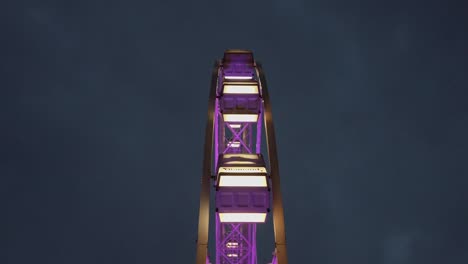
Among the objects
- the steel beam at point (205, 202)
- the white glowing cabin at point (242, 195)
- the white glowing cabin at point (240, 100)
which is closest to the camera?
the steel beam at point (205, 202)

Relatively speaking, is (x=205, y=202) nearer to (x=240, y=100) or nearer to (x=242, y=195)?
Answer: (x=242, y=195)

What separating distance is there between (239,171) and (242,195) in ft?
2.23

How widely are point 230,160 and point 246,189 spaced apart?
165 cm

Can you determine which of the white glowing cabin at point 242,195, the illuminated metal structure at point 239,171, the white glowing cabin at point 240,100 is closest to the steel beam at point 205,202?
the illuminated metal structure at point 239,171

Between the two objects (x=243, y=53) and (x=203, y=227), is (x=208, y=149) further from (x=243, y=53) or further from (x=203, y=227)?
(x=243, y=53)

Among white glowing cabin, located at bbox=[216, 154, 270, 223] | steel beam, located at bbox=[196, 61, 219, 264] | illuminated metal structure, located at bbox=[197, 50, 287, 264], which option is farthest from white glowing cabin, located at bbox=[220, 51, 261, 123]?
white glowing cabin, located at bbox=[216, 154, 270, 223]

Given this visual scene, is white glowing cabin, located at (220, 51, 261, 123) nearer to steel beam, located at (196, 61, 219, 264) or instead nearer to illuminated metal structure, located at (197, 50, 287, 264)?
illuminated metal structure, located at (197, 50, 287, 264)

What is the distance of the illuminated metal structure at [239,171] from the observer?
10.7 meters

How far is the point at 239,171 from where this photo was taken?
40.6ft

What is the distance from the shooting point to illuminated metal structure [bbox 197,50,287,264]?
35.0 ft

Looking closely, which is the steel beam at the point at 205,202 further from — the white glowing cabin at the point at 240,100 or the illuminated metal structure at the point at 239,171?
the white glowing cabin at the point at 240,100

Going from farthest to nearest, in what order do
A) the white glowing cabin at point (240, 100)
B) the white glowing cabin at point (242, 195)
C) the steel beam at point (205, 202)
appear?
the white glowing cabin at point (240, 100) < the white glowing cabin at point (242, 195) < the steel beam at point (205, 202)

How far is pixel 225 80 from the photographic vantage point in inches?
640

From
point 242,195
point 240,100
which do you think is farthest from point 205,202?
point 240,100
